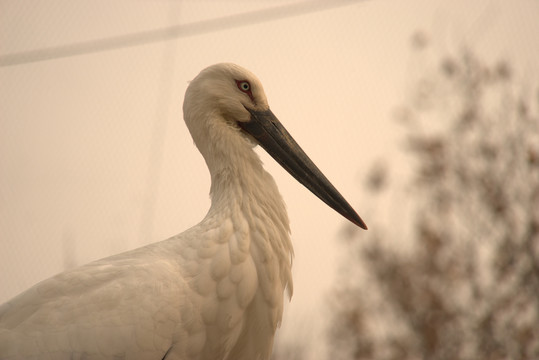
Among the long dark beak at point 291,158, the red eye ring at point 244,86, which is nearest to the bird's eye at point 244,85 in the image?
the red eye ring at point 244,86

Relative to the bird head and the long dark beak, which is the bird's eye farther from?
the long dark beak

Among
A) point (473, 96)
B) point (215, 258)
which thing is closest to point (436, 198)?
point (473, 96)

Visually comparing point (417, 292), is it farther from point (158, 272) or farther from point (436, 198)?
point (158, 272)

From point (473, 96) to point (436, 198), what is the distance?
1.07m

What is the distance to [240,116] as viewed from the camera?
11.0 feet

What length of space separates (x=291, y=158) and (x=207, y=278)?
33.2 inches

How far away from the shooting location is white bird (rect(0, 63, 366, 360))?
8.87 feet

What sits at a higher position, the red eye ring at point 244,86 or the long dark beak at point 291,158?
the red eye ring at point 244,86

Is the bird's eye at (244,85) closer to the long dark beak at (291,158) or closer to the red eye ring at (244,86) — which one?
the red eye ring at (244,86)

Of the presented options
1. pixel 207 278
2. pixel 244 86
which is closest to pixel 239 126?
pixel 244 86

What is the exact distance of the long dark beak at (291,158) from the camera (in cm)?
339

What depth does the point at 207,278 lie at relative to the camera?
2842 millimetres

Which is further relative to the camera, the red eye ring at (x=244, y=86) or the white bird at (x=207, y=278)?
the red eye ring at (x=244, y=86)

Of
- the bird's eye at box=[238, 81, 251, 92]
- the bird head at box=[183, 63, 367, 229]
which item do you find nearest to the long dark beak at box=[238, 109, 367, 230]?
the bird head at box=[183, 63, 367, 229]
